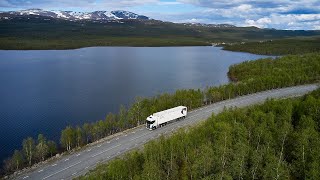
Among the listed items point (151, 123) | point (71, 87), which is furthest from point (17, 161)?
point (71, 87)

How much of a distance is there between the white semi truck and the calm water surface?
16389 mm

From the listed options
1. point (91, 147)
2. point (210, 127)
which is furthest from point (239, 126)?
point (91, 147)

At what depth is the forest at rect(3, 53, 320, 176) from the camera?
42.7 m

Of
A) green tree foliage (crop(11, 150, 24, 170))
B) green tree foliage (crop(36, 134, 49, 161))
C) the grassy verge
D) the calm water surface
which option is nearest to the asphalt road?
green tree foliage (crop(36, 134, 49, 161))

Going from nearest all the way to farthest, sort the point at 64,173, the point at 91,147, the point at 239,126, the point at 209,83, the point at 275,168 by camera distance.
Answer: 1. the point at 275,168
2. the point at 64,173
3. the point at 239,126
4. the point at 91,147
5. the point at 209,83

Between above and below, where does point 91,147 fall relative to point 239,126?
below

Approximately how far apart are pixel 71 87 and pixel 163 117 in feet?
165

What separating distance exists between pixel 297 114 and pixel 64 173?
30.6 meters

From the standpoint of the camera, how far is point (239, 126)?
41.0 meters

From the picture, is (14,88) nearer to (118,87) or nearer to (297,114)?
(118,87)

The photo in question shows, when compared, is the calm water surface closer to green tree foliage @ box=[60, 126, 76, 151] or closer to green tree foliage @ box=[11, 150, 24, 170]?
green tree foliage @ box=[11, 150, 24, 170]

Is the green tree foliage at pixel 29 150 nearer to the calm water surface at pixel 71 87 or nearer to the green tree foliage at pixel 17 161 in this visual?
the green tree foliage at pixel 17 161

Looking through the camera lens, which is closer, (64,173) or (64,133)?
(64,173)

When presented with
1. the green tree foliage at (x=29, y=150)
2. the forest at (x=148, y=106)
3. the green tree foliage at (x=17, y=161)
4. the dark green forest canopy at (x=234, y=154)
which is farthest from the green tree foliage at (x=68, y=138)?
the dark green forest canopy at (x=234, y=154)
